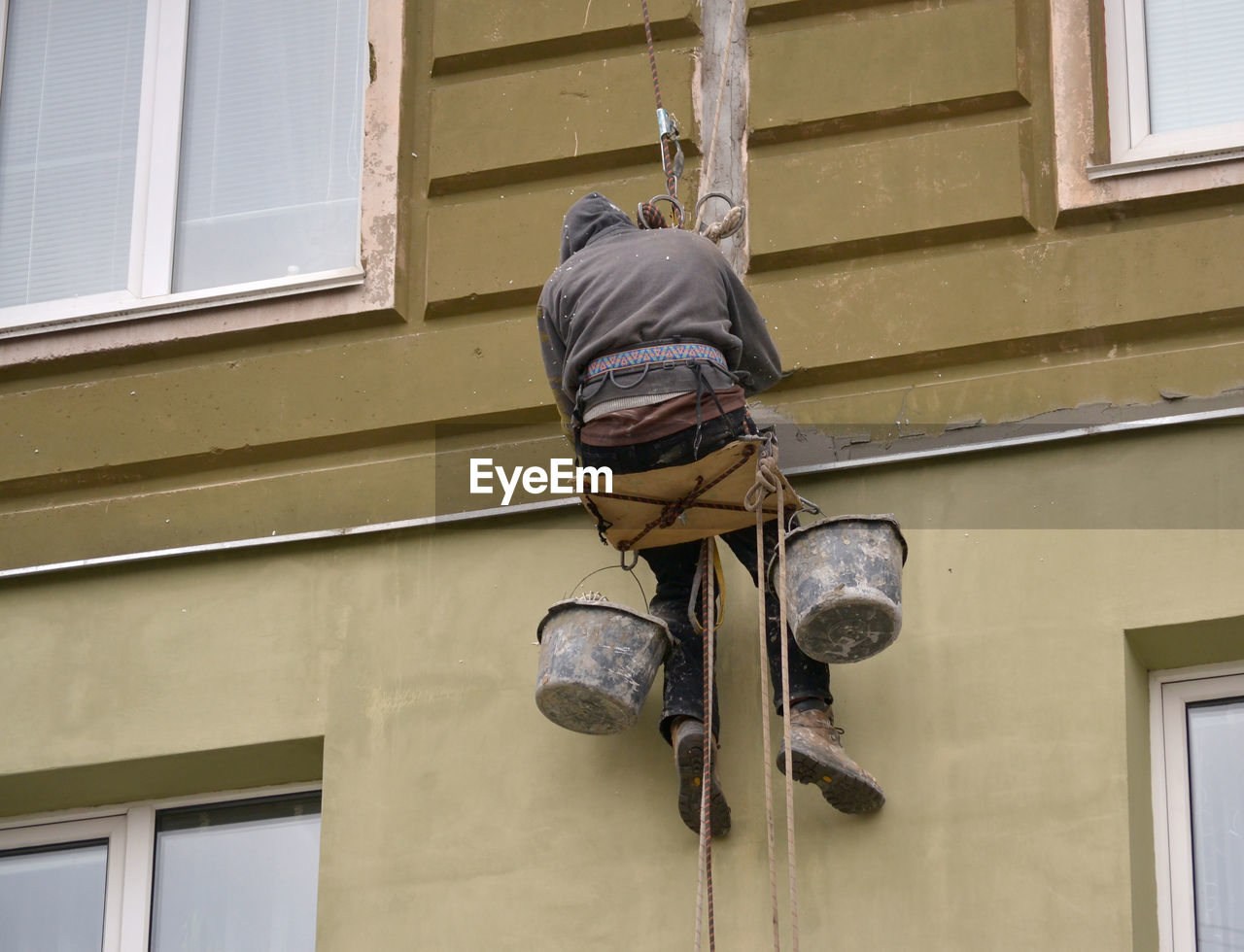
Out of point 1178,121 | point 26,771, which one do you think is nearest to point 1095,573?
point 1178,121

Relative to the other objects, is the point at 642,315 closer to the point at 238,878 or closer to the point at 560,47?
the point at 560,47

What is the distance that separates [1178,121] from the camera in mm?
7121

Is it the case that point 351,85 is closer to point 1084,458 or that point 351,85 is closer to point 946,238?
point 946,238

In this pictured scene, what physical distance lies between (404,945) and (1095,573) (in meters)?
2.18

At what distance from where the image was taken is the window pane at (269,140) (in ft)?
25.5

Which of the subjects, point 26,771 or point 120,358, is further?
point 120,358

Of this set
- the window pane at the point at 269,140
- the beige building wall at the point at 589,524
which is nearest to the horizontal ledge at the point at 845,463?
the beige building wall at the point at 589,524

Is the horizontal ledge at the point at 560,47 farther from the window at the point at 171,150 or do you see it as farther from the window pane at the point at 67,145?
the window pane at the point at 67,145

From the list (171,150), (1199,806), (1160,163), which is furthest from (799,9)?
(1199,806)

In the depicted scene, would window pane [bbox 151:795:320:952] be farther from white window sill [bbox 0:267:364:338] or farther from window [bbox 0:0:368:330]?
window [bbox 0:0:368:330]

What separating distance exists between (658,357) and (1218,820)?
196 centimetres

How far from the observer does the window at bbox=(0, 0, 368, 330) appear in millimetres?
7793

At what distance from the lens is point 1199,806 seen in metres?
6.16

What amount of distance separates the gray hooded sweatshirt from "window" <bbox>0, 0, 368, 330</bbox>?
1.34 meters
